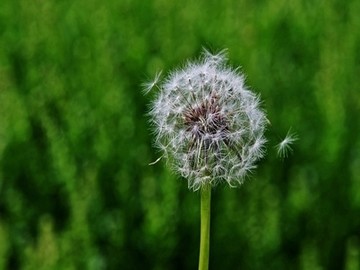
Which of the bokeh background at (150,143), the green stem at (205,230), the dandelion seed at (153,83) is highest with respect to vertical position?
the bokeh background at (150,143)

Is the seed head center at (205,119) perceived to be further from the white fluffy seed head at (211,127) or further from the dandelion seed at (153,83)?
the dandelion seed at (153,83)

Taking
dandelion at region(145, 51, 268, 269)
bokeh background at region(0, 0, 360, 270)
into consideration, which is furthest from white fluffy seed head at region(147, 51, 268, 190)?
bokeh background at region(0, 0, 360, 270)

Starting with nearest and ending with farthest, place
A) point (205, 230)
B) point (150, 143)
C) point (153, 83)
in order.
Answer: point (205, 230) < point (153, 83) < point (150, 143)

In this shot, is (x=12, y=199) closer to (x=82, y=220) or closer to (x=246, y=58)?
(x=82, y=220)

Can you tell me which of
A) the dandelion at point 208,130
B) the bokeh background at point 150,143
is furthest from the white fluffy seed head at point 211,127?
the bokeh background at point 150,143

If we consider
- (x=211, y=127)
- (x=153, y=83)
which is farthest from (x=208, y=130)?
(x=153, y=83)

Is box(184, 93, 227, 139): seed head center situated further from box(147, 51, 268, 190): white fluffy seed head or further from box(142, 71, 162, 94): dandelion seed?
box(142, 71, 162, 94): dandelion seed

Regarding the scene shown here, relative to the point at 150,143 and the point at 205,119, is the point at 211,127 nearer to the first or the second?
the point at 205,119
